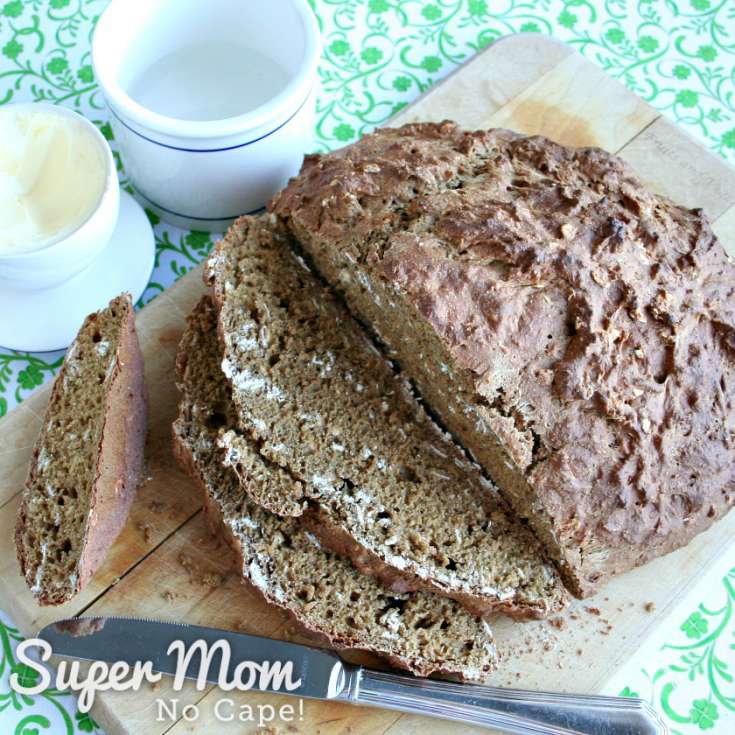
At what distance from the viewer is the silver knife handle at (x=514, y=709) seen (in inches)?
107

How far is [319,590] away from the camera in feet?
9.33

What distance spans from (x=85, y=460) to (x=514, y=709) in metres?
1.56

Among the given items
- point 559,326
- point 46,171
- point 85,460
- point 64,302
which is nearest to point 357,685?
point 85,460

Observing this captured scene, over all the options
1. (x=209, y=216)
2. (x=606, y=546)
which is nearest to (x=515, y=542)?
(x=606, y=546)

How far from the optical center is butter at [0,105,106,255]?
3186mm

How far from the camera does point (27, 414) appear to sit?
10.5 feet

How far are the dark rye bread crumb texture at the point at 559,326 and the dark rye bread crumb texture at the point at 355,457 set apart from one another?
106 mm

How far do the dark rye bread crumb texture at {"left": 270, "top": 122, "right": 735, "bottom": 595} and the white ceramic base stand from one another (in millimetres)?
867

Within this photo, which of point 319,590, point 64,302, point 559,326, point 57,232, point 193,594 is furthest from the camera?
point 64,302

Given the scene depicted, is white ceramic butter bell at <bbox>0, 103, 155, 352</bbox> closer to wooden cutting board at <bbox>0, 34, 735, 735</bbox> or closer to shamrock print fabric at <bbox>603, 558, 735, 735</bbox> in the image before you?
wooden cutting board at <bbox>0, 34, 735, 735</bbox>

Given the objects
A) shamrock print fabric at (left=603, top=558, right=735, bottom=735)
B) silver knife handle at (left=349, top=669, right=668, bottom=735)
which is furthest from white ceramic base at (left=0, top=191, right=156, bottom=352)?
shamrock print fabric at (left=603, top=558, right=735, bottom=735)

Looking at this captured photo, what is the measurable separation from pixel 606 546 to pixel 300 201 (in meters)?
1.51

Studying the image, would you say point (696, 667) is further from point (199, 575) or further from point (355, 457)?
point (199, 575)

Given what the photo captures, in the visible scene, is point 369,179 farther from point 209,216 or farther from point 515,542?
point 515,542
